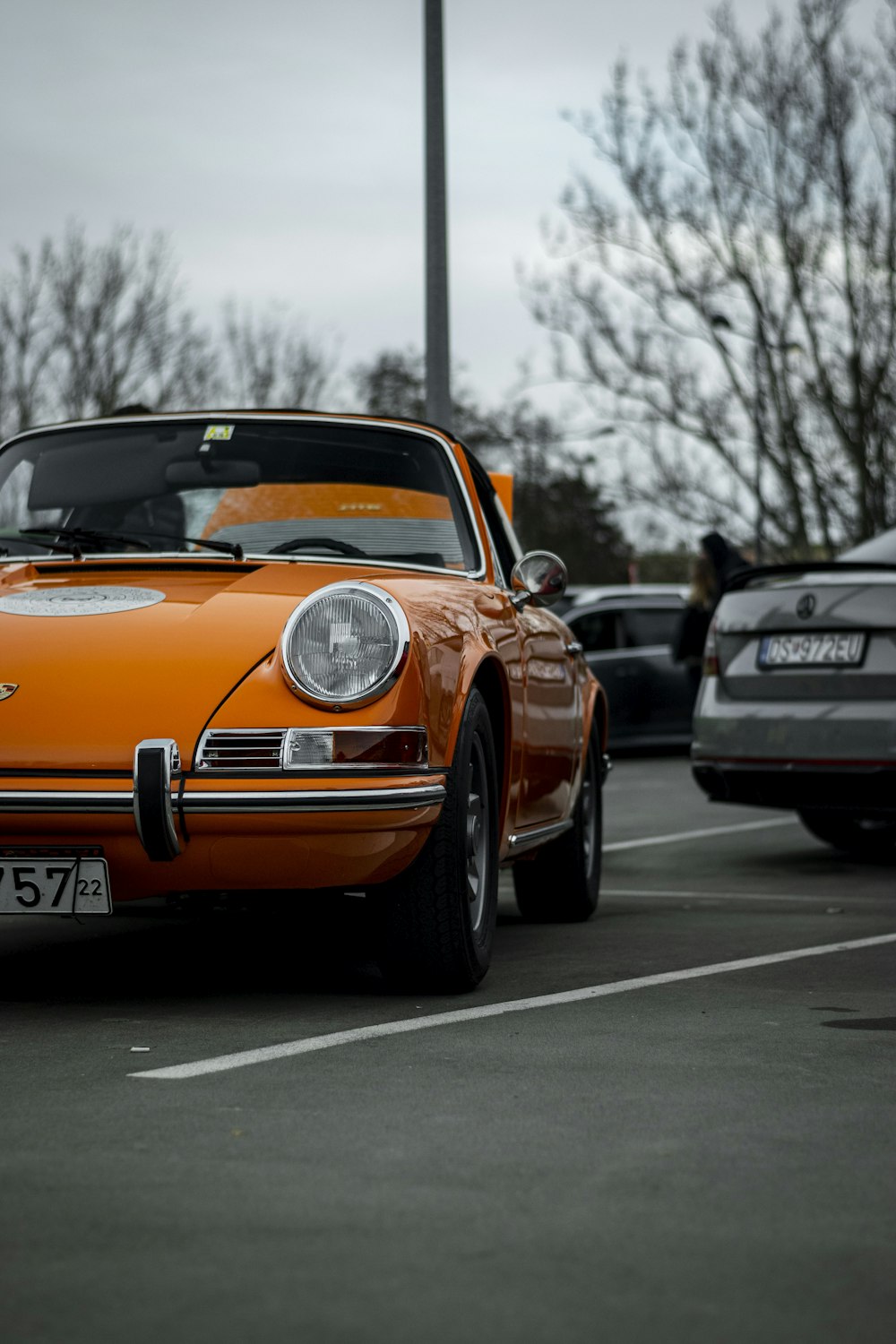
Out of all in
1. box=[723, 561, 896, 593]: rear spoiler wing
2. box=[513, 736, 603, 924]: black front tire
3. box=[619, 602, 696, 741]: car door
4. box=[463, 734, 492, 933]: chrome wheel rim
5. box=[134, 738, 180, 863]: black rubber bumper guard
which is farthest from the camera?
box=[619, 602, 696, 741]: car door

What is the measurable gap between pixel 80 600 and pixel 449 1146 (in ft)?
7.23

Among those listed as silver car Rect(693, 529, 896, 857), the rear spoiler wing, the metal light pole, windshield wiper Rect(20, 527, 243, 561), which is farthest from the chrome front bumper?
the metal light pole

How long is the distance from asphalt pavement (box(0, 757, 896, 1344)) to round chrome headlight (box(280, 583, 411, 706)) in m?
0.85

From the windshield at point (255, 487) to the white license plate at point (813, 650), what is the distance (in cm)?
339

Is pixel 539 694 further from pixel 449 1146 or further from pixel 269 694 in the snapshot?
pixel 449 1146

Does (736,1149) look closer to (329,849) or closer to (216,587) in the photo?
(329,849)

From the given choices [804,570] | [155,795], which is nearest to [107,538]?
[155,795]

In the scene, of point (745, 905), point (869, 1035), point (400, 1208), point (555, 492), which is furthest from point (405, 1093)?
point (555, 492)

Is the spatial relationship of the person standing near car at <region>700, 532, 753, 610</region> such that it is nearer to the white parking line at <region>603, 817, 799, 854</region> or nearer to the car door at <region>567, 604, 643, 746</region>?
the white parking line at <region>603, 817, 799, 854</region>

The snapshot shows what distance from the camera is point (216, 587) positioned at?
543 centimetres

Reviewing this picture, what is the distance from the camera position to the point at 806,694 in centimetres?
940

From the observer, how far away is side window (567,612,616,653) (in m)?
19.2

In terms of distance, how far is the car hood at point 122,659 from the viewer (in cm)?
496

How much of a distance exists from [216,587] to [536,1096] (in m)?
1.87
